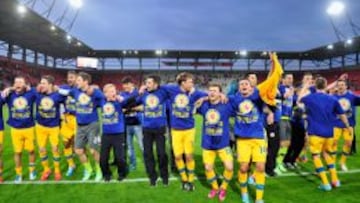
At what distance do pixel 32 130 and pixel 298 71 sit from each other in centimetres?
5486

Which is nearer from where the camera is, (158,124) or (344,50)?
(158,124)

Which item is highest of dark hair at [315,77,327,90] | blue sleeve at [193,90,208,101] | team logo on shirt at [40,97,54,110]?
dark hair at [315,77,327,90]

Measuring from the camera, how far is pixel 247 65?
5912cm

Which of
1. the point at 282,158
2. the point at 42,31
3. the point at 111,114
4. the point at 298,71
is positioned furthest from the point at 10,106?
the point at 298,71

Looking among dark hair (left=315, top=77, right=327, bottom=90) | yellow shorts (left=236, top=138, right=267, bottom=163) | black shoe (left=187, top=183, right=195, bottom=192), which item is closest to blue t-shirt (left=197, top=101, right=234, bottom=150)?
yellow shorts (left=236, top=138, right=267, bottom=163)

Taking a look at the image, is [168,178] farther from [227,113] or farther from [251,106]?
[251,106]

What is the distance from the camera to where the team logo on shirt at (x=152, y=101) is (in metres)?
8.34

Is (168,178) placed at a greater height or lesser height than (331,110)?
lesser

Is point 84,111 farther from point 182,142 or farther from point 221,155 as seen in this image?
point 221,155

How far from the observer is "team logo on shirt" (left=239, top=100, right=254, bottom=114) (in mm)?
6805

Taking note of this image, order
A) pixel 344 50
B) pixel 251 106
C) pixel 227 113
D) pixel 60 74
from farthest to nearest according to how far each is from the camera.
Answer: pixel 60 74 < pixel 344 50 < pixel 227 113 < pixel 251 106

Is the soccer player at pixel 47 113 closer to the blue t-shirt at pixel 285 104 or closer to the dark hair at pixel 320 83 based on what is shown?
the blue t-shirt at pixel 285 104

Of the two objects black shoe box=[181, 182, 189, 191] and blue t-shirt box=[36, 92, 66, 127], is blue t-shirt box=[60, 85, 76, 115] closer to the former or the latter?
blue t-shirt box=[36, 92, 66, 127]

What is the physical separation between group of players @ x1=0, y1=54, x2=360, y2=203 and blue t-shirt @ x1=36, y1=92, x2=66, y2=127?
2 centimetres
